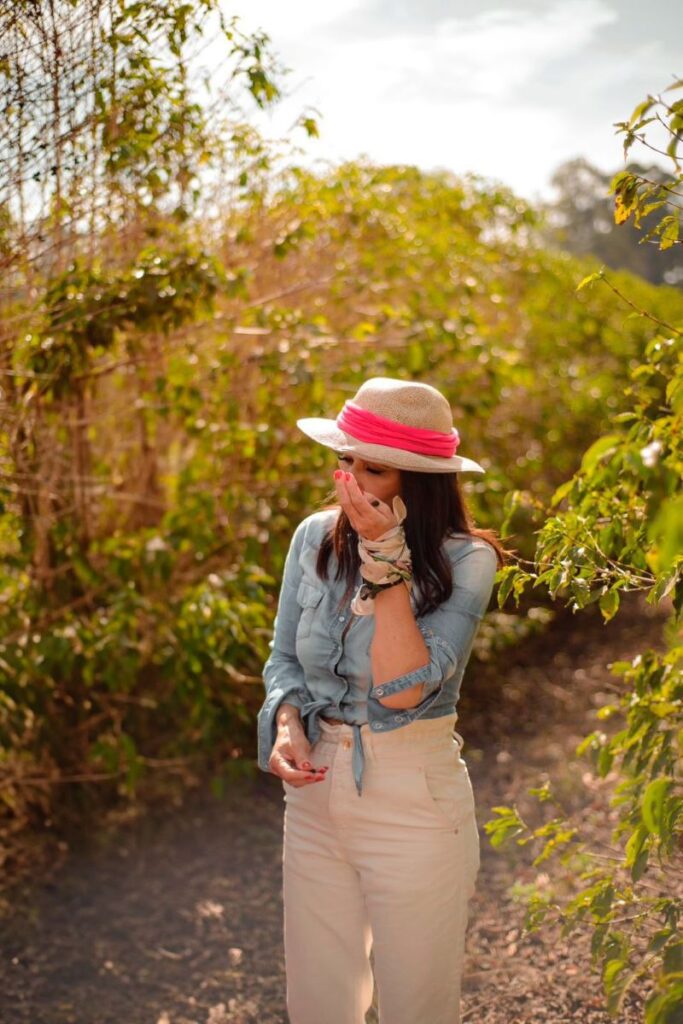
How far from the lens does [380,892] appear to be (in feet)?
7.88

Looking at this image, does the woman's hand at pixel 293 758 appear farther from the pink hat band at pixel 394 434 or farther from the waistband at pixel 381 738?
the pink hat band at pixel 394 434

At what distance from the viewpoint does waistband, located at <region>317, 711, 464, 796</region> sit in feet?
7.96

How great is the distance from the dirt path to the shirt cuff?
1.52 m

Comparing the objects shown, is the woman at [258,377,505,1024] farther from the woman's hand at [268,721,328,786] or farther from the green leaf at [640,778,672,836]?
the green leaf at [640,778,672,836]

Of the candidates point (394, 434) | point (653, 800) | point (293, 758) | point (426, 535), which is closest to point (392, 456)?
point (394, 434)

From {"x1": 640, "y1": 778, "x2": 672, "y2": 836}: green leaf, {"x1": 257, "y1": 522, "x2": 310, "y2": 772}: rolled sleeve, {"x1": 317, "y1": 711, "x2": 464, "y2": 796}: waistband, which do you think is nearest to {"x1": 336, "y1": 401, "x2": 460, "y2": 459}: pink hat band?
{"x1": 257, "y1": 522, "x2": 310, "y2": 772}: rolled sleeve

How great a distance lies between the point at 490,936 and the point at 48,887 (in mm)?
1776

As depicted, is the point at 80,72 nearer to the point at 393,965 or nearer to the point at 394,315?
the point at 394,315

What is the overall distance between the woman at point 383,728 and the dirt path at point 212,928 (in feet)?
3.41

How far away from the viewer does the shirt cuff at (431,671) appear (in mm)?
2330

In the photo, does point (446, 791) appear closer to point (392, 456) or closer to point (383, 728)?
point (383, 728)

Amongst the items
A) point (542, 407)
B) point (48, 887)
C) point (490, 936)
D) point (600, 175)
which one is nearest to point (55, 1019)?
point (48, 887)

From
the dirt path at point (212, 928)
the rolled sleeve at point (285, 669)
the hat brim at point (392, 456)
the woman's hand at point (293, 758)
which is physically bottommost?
the dirt path at point (212, 928)

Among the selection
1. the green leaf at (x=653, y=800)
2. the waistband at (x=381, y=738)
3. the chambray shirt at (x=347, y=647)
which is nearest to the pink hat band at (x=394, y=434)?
the chambray shirt at (x=347, y=647)
